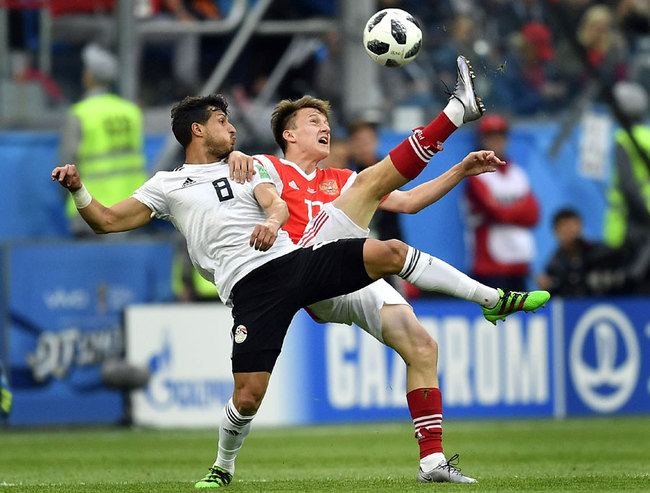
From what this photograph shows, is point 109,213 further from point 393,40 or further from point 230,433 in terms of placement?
point 393,40

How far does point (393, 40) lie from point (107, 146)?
5986 millimetres

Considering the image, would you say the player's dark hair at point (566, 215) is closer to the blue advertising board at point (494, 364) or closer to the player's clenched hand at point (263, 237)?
the blue advertising board at point (494, 364)

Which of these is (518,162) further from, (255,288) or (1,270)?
(255,288)

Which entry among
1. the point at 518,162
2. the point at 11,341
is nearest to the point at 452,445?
the point at 11,341

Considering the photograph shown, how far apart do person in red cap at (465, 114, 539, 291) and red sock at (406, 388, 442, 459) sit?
6459mm

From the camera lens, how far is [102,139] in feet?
45.7

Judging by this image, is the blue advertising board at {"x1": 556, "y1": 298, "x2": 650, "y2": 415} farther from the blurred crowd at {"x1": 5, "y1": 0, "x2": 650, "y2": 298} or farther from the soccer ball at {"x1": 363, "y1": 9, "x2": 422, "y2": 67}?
the soccer ball at {"x1": 363, "y1": 9, "x2": 422, "y2": 67}

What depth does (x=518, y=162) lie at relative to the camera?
51.9ft

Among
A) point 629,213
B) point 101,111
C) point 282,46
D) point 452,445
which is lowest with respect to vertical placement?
point 452,445

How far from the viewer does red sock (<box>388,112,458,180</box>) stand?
775 centimetres

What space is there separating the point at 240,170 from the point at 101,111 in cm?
611

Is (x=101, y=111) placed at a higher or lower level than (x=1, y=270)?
higher

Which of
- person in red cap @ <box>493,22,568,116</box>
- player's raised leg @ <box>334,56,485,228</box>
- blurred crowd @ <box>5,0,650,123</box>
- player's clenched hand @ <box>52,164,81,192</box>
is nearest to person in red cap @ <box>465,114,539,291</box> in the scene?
blurred crowd @ <box>5,0,650,123</box>

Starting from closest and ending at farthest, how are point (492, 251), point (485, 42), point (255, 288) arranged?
point (255, 288) < point (492, 251) < point (485, 42)
